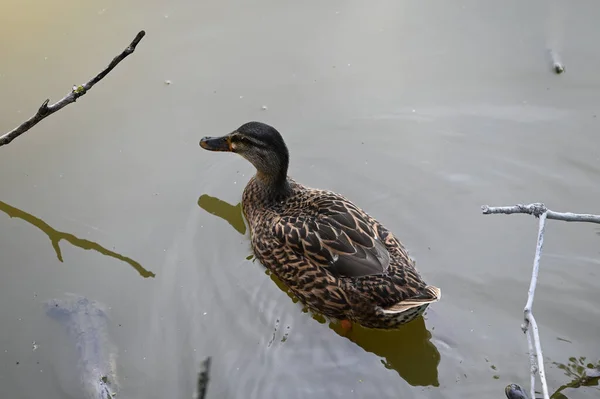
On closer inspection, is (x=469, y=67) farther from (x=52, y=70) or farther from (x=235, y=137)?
(x=52, y=70)

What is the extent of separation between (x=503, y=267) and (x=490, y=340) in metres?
0.66

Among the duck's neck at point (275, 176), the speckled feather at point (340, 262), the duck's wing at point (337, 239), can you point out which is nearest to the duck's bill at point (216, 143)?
the duck's neck at point (275, 176)

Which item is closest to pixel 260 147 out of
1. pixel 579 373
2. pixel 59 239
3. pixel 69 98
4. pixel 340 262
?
pixel 340 262

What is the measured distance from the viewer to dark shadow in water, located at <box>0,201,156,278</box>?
Result: 507 centimetres

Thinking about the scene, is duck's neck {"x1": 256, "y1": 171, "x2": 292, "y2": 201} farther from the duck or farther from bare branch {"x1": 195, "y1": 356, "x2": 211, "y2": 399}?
bare branch {"x1": 195, "y1": 356, "x2": 211, "y2": 399}

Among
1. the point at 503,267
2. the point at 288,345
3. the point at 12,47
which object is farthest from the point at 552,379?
the point at 12,47

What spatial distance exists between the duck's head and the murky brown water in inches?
17.5

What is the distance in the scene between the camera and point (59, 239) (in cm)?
522

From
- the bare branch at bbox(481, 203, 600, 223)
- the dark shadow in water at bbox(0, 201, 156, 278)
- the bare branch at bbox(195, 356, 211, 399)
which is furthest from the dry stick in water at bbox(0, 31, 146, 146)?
the bare branch at bbox(481, 203, 600, 223)

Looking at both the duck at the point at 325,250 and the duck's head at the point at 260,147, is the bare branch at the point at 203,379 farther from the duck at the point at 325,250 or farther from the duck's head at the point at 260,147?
the duck's head at the point at 260,147

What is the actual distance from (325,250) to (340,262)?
14 centimetres

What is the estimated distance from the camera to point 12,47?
6297 millimetres

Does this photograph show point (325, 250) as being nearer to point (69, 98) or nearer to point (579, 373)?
point (579, 373)

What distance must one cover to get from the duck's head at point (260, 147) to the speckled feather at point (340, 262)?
0.28 meters
